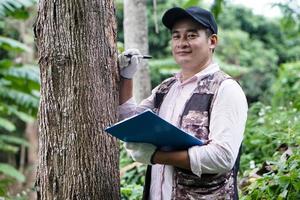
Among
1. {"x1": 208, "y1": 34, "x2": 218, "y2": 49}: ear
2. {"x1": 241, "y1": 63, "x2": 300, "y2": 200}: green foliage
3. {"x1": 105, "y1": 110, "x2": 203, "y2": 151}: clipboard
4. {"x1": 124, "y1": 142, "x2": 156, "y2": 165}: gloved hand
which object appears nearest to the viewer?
{"x1": 105, "y1": 110, "x2": 203, "y2": 151}: clipboard

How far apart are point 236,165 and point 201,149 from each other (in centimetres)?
42

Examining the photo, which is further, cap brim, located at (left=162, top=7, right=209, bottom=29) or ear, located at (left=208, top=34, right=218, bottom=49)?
ear, located at (left=208, top=34, right=218, bottom=49)

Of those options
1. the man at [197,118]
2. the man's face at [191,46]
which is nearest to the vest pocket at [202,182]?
the man at [197,118]

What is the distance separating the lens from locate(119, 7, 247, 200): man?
2871 millimetres

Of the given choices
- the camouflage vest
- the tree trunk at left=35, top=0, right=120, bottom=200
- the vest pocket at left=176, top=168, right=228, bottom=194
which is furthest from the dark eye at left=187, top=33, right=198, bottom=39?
the vest pocket at left=176, top=168, right=228, bottom=194

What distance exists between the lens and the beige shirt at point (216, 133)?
2.84 m

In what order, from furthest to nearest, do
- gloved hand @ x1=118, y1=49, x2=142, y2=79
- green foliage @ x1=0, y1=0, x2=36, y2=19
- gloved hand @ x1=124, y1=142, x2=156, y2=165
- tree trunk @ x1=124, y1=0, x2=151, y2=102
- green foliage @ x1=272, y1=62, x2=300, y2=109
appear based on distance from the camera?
green foliage @ x1=272, y1=62, x2=300, y2=109 → green foliage @ x1=0, y1=0, x2=36, y2=19 → tree trunk @ x1=124, y1=0, x2=151, y2=102 → gloved hand @ x1=118, y1=49, x2=142, y2=79 → gloved hand @ x1=124, y1=142, x2=156, y2=165

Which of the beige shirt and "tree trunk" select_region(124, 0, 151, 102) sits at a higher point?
"tree trunk" select_region(124, 0, 151, 102)

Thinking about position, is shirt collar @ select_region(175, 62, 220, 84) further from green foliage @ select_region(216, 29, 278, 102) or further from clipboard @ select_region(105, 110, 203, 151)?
green foliage @ select_region(216, 29, 278, 102)

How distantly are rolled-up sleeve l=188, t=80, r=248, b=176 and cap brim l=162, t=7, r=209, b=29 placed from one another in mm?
480

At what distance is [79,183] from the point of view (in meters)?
3.12

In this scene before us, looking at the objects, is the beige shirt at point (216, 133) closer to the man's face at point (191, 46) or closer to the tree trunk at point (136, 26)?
the man's face at point (191, 46)

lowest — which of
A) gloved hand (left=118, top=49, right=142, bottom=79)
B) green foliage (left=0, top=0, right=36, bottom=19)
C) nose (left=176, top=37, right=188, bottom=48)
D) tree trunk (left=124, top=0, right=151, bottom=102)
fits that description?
gloved hand (left=118, top=49, right=142, bottom=79)

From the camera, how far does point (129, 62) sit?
341cm
